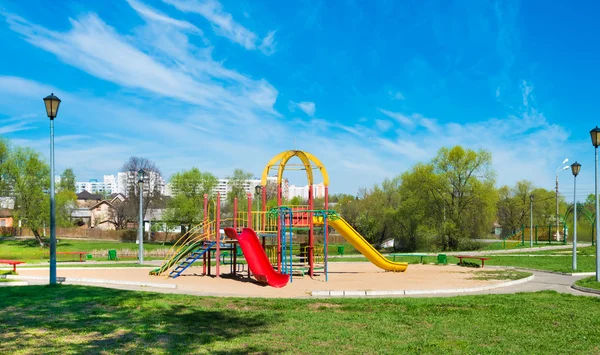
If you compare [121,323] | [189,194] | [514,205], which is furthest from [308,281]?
[514,205]

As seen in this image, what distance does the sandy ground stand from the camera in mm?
16688

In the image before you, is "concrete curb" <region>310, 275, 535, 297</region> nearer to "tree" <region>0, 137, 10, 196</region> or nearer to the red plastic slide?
Result: the red plastic slide

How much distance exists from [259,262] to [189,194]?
1951 inches

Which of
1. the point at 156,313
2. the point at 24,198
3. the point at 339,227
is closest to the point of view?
the point at 156,313

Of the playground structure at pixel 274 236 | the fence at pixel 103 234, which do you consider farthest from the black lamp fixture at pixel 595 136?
the fence at pixel 103 234

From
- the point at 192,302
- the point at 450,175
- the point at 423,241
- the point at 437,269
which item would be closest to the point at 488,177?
the point at 450,175

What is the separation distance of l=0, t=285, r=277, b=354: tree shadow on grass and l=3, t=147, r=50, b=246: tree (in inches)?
1667

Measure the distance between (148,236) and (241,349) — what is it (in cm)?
7015

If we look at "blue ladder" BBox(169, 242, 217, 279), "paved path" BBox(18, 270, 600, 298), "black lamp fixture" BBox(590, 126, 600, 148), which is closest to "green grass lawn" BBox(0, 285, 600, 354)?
"paved path" BBox(18, 270, 600, 298)

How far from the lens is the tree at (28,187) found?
52.2 meters

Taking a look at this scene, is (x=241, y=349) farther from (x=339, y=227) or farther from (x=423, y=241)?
(x=423, y=241)

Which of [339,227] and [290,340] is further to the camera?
[339,227]

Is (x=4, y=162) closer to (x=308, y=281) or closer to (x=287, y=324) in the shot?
(x=308, y=281)

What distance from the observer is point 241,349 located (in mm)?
8266
